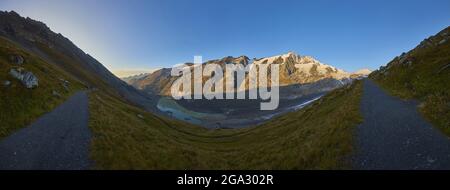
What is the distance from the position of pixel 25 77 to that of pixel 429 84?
60.7 m

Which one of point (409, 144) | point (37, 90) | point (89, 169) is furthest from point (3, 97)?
point (409, 144)

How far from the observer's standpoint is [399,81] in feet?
157

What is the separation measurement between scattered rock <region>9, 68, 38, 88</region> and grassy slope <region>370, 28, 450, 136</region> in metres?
54.9

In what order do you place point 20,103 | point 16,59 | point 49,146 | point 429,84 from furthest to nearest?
point 16,59
point 20,103
point 429,84
point 49,146

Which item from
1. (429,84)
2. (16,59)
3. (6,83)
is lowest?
(429,84)

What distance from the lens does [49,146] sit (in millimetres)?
23312

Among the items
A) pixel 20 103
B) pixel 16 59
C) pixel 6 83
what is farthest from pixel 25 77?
pixel 16 59

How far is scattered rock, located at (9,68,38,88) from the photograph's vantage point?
45.2 meters

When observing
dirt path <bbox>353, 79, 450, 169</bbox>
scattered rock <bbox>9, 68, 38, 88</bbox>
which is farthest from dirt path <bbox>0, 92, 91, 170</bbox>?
dirt path <bbox>353, 79, 450, 169</bbox>

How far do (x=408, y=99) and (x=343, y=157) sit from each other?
21.2 m

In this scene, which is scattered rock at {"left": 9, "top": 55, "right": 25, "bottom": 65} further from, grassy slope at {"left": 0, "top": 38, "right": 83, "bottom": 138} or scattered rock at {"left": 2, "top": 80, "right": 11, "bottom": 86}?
scattered rock at {"left": 2, "top": 80, "right": 11, "bottom": 86}

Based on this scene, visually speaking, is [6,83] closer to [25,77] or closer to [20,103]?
[25,77]
